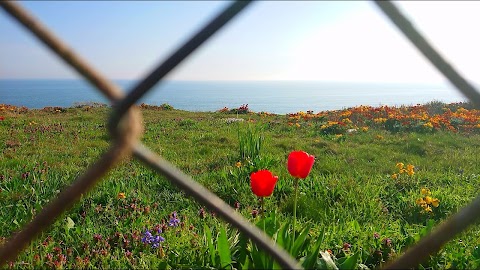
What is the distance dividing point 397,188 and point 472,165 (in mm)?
1846

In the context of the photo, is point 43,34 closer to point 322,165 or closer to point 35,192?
point 35,192

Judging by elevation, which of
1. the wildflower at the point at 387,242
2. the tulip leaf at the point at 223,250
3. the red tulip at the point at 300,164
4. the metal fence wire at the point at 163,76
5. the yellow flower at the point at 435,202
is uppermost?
the metal fence wire at the point at 163,76

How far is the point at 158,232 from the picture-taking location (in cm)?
271

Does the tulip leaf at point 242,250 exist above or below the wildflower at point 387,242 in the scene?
above

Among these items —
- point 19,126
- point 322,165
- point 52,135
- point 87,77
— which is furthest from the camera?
point 19,126

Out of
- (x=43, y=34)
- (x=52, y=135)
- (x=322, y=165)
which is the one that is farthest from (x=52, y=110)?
(x=43, y=34)

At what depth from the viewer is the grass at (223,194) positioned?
8.10 ft

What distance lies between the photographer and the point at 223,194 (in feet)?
13.4

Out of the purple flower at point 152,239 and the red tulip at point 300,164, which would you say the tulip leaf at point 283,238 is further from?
the purple flower at point 152,239

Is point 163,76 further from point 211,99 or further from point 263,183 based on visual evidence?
point 211,99

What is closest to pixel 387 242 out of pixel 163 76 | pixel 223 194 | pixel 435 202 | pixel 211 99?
pixel 435 202

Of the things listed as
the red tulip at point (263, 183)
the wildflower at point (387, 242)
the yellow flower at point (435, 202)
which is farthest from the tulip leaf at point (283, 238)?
the yellow flower at point (435, 202)

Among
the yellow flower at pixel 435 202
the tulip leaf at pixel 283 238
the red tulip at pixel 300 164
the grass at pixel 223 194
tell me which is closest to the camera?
the tulip leaf at pixel 283 238

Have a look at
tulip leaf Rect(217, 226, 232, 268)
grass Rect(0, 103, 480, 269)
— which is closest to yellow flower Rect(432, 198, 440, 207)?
grass Rect(0, 103, 480, 269)
